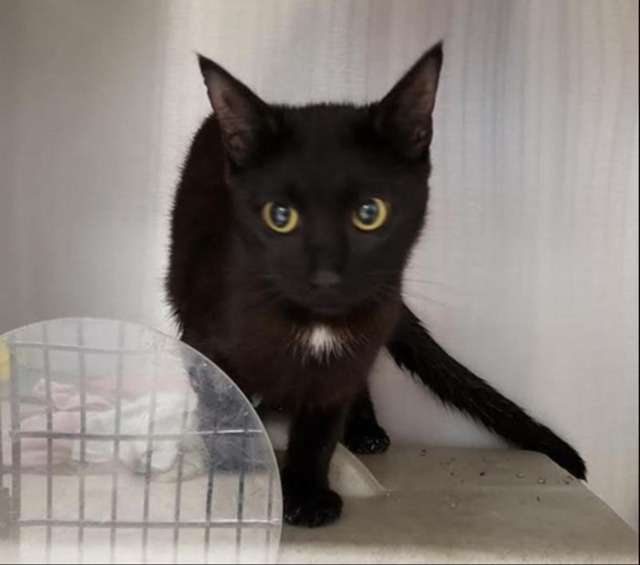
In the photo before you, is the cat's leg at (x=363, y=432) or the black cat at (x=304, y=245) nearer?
the black cat at (x=304, y=245)

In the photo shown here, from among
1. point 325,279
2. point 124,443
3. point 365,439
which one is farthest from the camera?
point 365,439

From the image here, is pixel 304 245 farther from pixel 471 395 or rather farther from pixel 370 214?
pixel 471 395

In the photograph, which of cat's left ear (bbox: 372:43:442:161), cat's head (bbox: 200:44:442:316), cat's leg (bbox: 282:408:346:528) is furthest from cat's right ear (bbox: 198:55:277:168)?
cat's leg (bbox: 282:408:346:528)

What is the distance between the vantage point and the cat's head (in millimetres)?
1008

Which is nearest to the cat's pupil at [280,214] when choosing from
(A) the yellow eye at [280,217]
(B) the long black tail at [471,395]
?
(A) the yellow eye at [280,217]

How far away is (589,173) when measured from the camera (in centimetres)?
146

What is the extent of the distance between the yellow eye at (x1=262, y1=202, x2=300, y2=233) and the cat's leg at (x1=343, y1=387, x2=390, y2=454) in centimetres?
43

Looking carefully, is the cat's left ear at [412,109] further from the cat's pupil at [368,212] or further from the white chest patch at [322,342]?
the white chest patch at [322,342]

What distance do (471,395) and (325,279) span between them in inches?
20.0

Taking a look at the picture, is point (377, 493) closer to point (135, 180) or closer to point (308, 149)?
point (308, 149)

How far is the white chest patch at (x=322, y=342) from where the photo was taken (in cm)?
113

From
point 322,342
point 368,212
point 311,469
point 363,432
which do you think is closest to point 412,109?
point 368,212

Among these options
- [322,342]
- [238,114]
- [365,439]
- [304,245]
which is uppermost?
[238,114]

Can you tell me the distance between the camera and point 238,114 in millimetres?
1035
